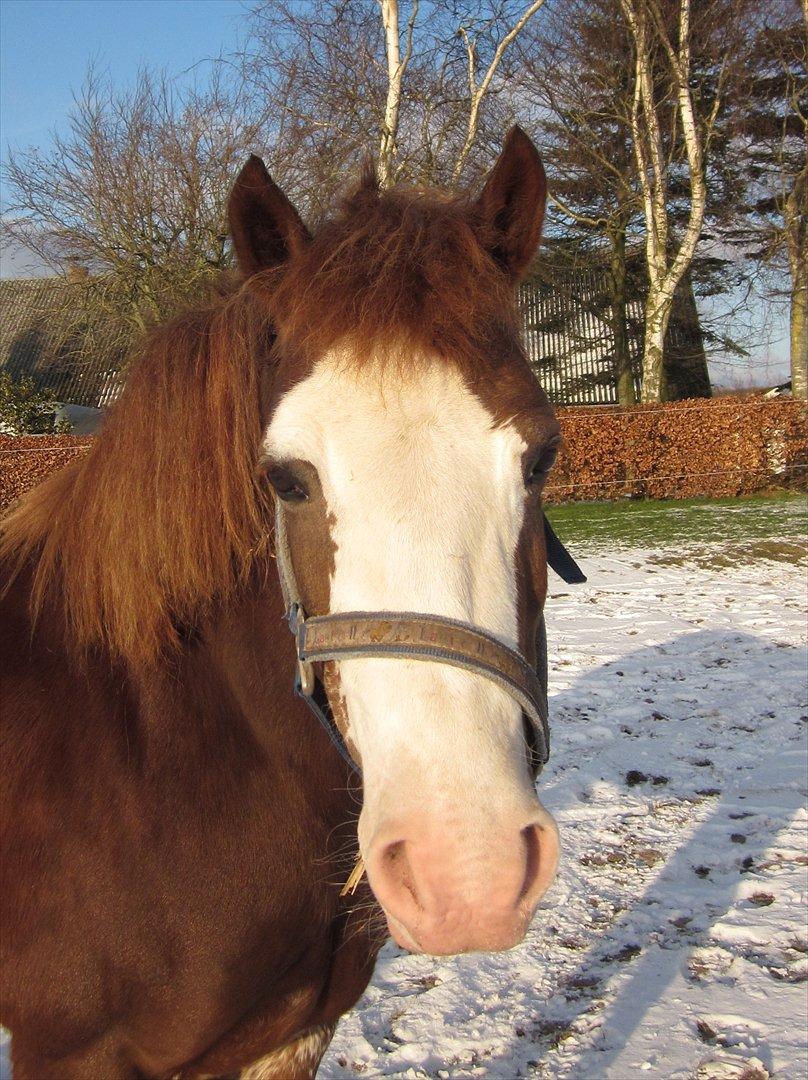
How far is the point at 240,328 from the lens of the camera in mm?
1688

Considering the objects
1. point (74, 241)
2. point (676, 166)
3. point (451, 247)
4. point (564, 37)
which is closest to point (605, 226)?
point (676, 166)

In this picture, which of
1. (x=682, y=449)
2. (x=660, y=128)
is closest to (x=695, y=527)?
(x=682, y=449)

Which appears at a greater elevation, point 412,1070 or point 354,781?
point 354,781

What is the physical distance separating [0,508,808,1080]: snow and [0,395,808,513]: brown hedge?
321 inches

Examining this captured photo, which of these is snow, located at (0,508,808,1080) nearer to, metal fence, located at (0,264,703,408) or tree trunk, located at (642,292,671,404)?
tree trunk, located at (642,292,671,404)

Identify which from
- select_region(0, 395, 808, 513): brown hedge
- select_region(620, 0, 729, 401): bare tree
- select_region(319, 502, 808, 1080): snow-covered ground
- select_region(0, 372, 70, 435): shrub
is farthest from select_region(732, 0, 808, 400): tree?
select_region(0, 372, 70, 435): shrub

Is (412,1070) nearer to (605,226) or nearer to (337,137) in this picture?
(337,137)

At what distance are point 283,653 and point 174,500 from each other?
1.33ft

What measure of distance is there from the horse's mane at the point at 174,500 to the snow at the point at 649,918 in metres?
1.83

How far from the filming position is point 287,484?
4.79 feet

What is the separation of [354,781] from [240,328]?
1.06m

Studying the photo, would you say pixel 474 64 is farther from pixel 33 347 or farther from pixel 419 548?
pixel 33 347

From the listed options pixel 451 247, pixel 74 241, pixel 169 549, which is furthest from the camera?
pixel 74 241

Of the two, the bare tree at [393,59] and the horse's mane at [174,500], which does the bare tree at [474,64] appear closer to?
→ the bare tree at [393,59]
